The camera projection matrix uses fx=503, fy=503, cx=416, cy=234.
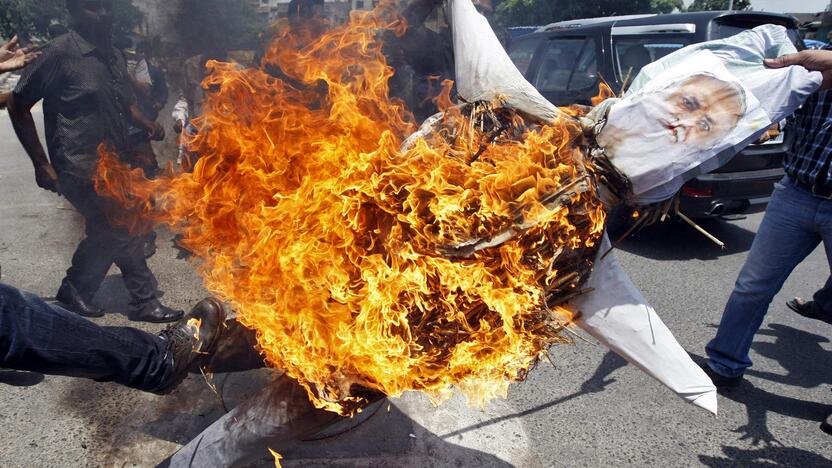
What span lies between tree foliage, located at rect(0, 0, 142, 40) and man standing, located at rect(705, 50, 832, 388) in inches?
215

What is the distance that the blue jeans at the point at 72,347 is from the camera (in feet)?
6.93

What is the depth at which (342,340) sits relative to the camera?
201cm

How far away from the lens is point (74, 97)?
155 inches

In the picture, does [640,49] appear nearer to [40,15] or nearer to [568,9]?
[40,15]

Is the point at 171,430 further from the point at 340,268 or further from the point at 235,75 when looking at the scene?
the point at 235,75

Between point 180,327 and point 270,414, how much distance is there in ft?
3.05

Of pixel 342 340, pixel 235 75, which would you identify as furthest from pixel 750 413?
pixel 235 75

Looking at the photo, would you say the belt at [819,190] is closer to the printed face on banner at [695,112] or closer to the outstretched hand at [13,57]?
the printed face on banner at [695,112]

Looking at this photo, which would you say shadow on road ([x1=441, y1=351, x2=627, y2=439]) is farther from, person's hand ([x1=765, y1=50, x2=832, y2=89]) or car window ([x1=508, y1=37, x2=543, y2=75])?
car window ([x1=508, y1=37, x2=543, y2=75])

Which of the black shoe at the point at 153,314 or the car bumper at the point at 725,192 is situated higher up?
the car bumper at the point at 725,192

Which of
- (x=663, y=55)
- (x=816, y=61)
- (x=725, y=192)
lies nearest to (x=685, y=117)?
(x=816, y=61)

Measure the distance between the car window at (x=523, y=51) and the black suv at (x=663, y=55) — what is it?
0.59 meters

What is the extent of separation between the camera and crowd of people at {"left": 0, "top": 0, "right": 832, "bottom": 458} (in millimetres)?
2275

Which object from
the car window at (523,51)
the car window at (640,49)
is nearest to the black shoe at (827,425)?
the car window at (640,49)
